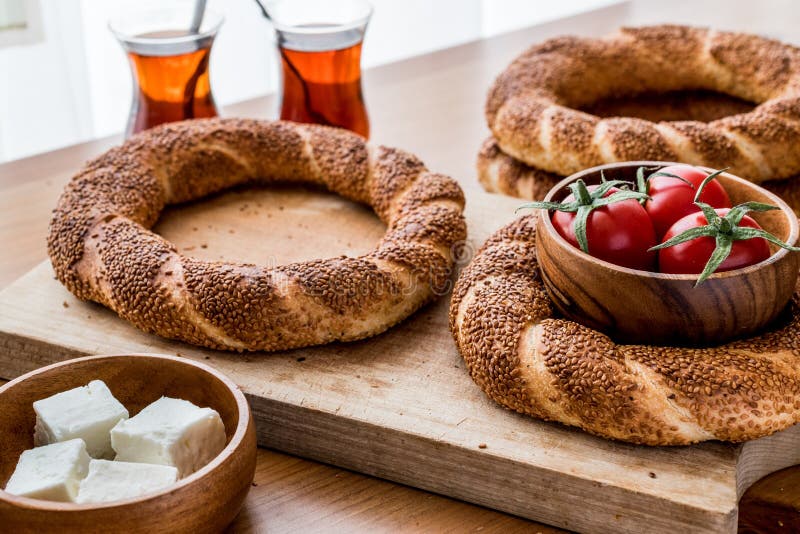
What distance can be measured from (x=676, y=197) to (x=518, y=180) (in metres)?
0.66

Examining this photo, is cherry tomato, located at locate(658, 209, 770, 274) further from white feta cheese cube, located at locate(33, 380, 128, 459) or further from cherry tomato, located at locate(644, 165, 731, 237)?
white feta cheese cube, located at locate(33, 380, 128, 459)

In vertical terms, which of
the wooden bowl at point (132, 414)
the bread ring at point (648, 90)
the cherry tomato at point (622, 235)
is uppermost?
the cherry tomato at point (622, 235)

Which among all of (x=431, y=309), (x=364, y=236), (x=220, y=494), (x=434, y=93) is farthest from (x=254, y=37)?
(x=220, y=494)

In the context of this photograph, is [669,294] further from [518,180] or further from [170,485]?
[518,180]

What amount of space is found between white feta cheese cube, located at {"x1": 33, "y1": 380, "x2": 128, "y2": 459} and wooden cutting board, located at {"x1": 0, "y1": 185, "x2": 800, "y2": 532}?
23cm

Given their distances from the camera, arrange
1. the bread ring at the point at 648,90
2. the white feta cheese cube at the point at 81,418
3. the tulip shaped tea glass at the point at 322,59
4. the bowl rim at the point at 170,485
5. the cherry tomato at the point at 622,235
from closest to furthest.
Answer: the bowl rim at the point at 170,485
the white feta cheese cube at the point at 81,418
the cherry tomato at the point at 622,235
the bread ring at the point at 648,90
the tulip shaped tea glass at the point at 322,59

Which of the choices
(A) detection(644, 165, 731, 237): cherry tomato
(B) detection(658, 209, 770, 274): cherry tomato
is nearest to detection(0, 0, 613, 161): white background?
(A) detection(644, 165, 731, 237): cherry tomato

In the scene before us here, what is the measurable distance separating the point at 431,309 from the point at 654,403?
0.45 metres

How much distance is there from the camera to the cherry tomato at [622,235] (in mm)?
1160

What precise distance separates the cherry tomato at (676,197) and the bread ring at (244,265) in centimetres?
36

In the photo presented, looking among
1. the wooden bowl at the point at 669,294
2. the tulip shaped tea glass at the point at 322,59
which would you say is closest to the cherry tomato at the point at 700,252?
the wooden bowl at the point at 669,294

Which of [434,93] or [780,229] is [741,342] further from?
[434,93]

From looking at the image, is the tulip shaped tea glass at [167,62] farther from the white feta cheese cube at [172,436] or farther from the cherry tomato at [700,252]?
the cherry tomato at [700,252]

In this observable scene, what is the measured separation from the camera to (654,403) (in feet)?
3.60
